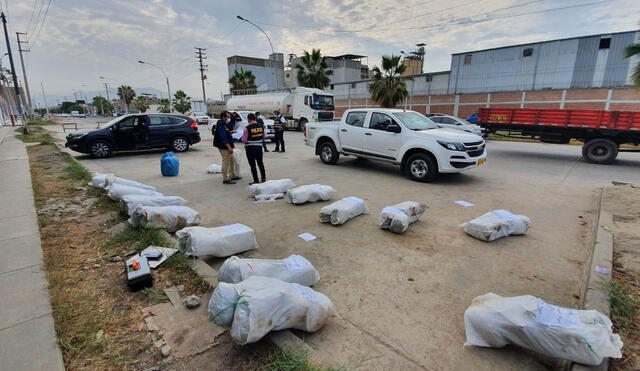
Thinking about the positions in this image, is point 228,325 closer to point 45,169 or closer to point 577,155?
point 45,169

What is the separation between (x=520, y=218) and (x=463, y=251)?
1.27 m

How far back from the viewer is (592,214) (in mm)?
5469

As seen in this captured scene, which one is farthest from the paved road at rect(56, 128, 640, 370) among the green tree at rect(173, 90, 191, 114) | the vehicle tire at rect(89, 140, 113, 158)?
the green tree at rect(173, 90, 191, 114)

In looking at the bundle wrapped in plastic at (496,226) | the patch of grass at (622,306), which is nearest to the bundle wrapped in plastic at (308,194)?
the bundle wrapped in plastic at (496,226)

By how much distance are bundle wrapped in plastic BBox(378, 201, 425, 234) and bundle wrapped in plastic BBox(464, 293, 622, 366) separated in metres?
2.01

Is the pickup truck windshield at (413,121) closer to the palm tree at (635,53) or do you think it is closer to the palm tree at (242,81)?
the palm tree at (635,53)

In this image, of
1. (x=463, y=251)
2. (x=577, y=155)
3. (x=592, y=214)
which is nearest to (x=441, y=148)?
(x=592, y=214)

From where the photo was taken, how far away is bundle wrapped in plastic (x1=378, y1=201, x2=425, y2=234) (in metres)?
4.47

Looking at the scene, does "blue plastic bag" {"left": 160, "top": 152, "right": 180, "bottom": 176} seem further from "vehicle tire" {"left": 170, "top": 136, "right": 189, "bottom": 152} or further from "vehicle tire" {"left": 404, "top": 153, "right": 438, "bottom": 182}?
"vehicle tire" {"left": 404, "top": 153, "right": 438, "bottom": 182}

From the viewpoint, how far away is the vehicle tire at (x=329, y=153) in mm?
9895

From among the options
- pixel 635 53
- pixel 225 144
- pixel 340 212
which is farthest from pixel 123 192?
pixel 635 53

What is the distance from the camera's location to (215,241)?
3.67 m

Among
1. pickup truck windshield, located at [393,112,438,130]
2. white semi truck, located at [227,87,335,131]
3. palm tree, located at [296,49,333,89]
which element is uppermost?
palm tree, located at [296,49,333,89]

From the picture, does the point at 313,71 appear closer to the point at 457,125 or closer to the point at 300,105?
the point at 300,105
